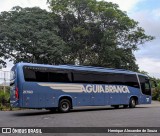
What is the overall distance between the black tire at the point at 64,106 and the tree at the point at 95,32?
15577 mm

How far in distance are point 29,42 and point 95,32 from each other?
7942mm

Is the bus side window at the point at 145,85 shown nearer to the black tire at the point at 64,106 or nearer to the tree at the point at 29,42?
the black tire at the point at 64,106

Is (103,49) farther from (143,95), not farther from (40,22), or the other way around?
(143,95)

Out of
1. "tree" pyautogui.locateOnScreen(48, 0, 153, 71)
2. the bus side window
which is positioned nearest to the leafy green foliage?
"tree" pyautogui.locateOnScreen(48, 0, 153, 71)

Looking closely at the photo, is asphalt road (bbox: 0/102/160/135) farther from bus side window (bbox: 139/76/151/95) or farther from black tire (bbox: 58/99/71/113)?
bus side window (bbox: 139/76/151/95)

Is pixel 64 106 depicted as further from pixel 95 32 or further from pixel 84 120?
pixel 95 32

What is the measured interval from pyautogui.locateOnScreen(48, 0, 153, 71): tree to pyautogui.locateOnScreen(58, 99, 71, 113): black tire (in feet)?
51.1

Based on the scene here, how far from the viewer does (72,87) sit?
23.0m

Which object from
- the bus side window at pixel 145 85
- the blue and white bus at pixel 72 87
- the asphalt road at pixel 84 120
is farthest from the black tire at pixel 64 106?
the bus side window at pixel 145 85

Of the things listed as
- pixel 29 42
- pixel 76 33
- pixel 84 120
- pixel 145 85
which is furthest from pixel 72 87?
pixel 76 33

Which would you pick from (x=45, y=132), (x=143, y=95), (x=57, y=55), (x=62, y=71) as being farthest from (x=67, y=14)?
(x=45, y=132)

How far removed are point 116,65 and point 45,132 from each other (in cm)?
2801

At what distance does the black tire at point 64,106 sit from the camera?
2235 cm

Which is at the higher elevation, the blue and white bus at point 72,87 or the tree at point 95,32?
the tree at point 95,32
